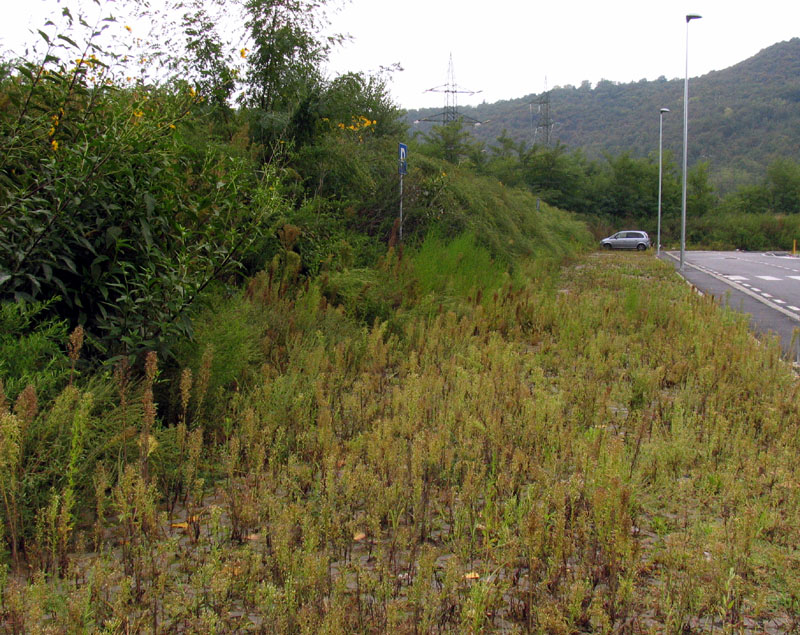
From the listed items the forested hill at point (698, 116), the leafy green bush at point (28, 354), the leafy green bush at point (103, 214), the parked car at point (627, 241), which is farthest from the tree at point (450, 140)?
the forested hill at point (698, 116)

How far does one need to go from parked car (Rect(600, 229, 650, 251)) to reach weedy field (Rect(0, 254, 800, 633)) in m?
49.7

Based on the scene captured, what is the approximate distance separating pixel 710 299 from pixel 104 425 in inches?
387

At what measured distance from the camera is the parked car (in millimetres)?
53750

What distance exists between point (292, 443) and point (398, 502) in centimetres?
120

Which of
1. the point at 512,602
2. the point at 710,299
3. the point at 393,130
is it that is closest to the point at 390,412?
the point at 512,602

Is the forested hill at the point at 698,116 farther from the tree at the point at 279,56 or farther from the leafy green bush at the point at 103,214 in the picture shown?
the leafy green bush at the point at 103,214

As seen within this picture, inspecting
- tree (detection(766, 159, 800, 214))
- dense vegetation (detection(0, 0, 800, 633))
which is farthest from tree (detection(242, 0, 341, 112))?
tree (detection(766, 159, 800, 214))

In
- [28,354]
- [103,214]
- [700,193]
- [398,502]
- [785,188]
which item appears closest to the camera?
[398,502]

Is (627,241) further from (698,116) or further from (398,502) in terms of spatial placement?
(698,116)

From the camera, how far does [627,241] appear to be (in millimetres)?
53938

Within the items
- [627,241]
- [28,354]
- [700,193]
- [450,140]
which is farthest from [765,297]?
[700,193]

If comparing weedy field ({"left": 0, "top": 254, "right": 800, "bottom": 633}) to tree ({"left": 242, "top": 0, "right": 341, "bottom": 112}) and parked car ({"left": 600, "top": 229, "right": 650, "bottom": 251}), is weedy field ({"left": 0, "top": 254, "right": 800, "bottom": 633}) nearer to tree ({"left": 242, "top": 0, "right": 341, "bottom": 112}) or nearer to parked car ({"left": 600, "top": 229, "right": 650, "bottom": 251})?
tree ({"left": 242, "top": 0, "right": 341, "bottom": 112})

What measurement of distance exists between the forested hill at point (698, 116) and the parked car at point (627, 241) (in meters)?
36.2

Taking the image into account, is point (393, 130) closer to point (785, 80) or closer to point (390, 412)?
point (390, 412)
